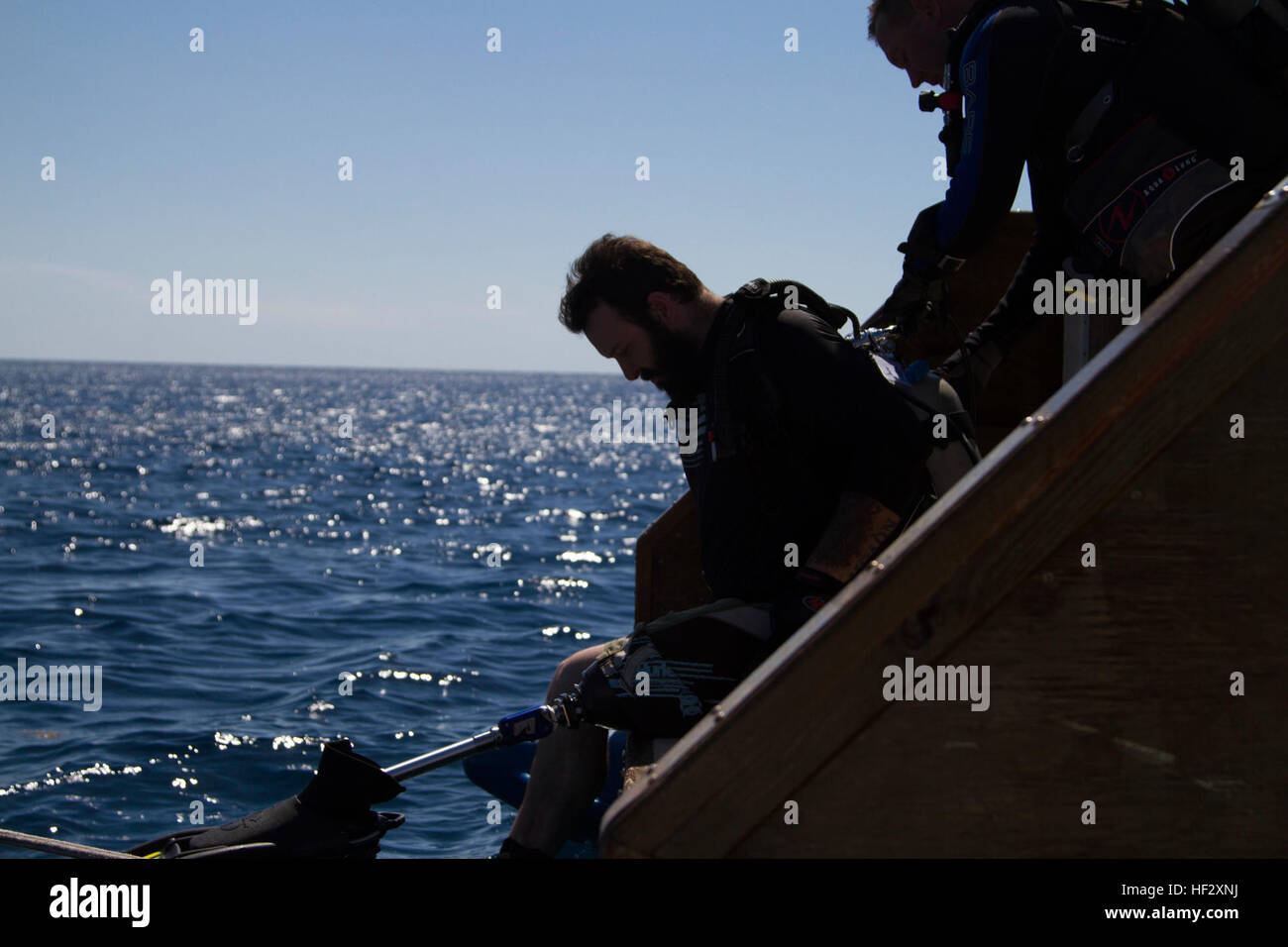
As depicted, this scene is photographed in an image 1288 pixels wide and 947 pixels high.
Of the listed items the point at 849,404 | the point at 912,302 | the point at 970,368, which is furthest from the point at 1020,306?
the point at 849,404

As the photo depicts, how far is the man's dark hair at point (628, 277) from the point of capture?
103 inches

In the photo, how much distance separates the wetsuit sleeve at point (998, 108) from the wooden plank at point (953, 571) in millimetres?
919

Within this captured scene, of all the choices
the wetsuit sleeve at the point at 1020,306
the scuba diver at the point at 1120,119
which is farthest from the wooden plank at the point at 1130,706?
the wetsuit sleeve at the point at 1020,306

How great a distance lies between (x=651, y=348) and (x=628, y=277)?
0.17 metres

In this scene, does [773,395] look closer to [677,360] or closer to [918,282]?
[677,360]

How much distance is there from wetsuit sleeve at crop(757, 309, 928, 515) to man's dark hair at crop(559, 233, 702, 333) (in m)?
0.31

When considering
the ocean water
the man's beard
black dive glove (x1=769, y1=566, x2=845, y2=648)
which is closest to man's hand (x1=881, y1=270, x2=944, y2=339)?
the man's beard

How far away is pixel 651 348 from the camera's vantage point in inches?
104

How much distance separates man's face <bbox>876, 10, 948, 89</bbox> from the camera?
262cm

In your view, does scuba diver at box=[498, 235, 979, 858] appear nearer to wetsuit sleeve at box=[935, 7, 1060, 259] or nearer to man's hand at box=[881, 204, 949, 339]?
man's hand at box=[881, 204, 949, 339]

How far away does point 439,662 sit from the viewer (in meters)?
8.59
